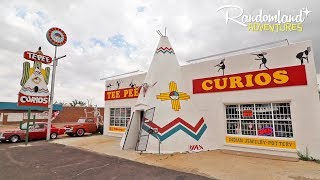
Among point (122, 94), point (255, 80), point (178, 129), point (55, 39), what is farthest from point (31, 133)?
point (255, 80)

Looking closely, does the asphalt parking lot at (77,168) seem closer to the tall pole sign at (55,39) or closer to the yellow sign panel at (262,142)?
the yellow sign panel at (262,142)

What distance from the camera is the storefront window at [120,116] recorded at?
1700 cm

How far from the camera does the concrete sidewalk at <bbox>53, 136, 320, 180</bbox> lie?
6.77m

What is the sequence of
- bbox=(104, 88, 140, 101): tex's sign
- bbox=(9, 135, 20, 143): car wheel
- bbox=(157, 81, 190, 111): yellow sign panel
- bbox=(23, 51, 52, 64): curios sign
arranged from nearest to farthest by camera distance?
bbox=(157, 81, 190, 111): yellow sign panel → bbox=(23, 51, 52, 64): curios sign → bbox=(9, 135, 20, 143): car wheel → bbox=(104, 88, 140, 101): tex's sign

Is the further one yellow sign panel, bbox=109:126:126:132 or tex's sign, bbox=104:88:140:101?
yellow sign panel, bbox=109:126:126:132

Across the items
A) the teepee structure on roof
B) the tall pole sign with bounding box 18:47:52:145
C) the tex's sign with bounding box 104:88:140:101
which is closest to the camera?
the teepee structure on roof

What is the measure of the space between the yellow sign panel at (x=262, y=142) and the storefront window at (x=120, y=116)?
29.2 feet

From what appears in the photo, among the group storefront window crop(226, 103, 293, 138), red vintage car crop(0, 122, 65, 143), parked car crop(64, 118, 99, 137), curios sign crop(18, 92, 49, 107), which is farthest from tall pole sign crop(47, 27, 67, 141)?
storefront window crop(226, 103, 293, 138)

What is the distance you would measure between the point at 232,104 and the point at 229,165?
393 centimetres

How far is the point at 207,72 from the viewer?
12016 mm

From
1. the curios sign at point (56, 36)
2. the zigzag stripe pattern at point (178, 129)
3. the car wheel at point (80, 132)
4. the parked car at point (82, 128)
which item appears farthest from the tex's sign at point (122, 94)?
the curios sign at point (56, 36)

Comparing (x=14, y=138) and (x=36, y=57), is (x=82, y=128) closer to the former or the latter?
(x=14, y=138)

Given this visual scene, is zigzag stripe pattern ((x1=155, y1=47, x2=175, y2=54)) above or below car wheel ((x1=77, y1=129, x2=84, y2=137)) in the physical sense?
above

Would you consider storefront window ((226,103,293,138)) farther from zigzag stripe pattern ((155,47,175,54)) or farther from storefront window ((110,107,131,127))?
storefront window ((110,107,131,127))
